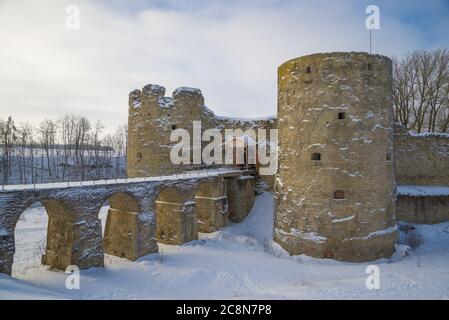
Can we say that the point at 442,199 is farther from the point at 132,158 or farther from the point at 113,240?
the point at 132,158

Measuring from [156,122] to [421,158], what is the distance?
1622cm

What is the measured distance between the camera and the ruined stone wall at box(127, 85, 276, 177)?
20531 mm

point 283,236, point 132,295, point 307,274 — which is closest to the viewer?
point 132,295

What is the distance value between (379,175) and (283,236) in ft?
16.9

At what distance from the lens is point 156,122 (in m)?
20.6

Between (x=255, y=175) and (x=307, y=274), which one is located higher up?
(x=255, y=175)

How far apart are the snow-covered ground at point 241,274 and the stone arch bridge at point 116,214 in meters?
0.60

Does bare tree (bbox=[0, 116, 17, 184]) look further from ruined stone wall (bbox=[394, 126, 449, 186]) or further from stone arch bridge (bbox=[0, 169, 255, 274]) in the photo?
ruined stone wall (bbox=[394, 126, 449, 186])

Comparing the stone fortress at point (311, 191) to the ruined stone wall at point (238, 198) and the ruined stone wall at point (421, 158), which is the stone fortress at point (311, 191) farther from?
the ruined stone wall at point (421, 158)

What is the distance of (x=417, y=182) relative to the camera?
58.9ft

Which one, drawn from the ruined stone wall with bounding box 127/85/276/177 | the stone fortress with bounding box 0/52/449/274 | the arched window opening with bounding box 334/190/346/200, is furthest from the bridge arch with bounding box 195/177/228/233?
the arched window opening with bounding box 334/190/346/200

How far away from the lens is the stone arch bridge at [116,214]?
1001 centimetres

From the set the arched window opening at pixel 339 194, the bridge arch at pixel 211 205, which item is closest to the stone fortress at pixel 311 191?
the arched window opening at pixel 339 194
